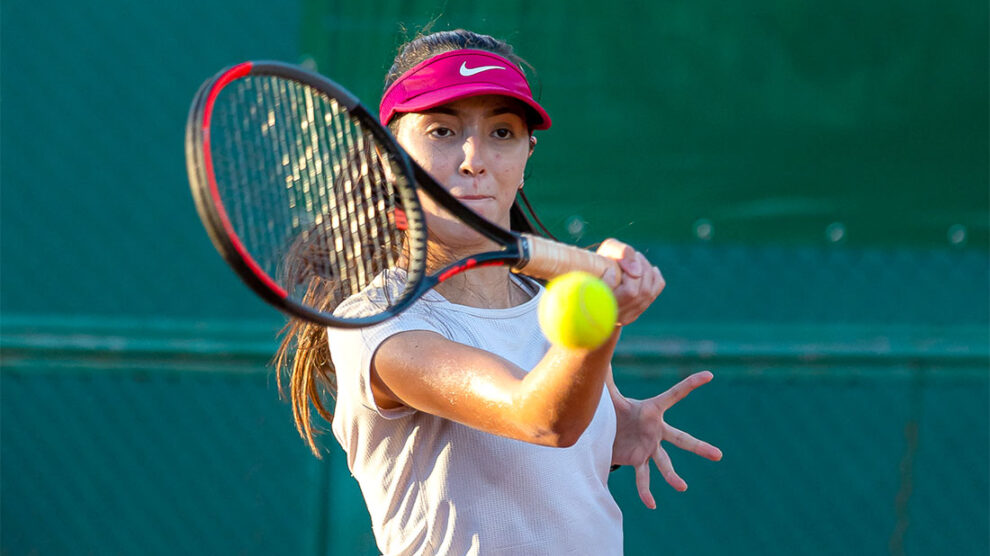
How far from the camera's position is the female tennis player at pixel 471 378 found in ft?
5.10

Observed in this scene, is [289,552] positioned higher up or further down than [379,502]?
further down

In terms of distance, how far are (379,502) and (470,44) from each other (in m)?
0.81

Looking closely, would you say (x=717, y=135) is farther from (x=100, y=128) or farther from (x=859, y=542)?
(x=100, y=128)

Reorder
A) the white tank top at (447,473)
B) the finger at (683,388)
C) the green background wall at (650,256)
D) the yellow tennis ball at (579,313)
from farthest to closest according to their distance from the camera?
1. the green background wall at (650,256)
2. the finger at (683,388)
3. the white tank top at (447,473)
4. the yellow tennis ball at (579,313)

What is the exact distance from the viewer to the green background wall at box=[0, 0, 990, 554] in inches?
137

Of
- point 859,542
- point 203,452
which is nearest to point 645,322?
point 859,542

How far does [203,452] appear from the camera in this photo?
11.4 ft

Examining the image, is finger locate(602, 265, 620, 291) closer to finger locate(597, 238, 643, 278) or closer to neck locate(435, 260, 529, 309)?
finger locate(597, 238, 643, 278)

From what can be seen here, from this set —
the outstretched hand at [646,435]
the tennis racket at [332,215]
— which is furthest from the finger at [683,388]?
the tennis racket at [332,215]

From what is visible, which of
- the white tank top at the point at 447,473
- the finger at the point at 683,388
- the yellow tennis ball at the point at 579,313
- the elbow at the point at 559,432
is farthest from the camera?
the finger at the point at 683,388

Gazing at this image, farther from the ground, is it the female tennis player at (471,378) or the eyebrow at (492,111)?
the eyebrow at (492,111)

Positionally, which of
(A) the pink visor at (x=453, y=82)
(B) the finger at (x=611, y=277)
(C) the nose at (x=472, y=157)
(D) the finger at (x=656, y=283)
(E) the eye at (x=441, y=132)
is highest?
(A) the pink visor at (x=453, y=82)

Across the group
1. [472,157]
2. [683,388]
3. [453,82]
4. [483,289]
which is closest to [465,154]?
[472,157]

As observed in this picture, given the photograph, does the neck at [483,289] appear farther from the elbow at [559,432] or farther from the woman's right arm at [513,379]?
the elbow at [559,432]
